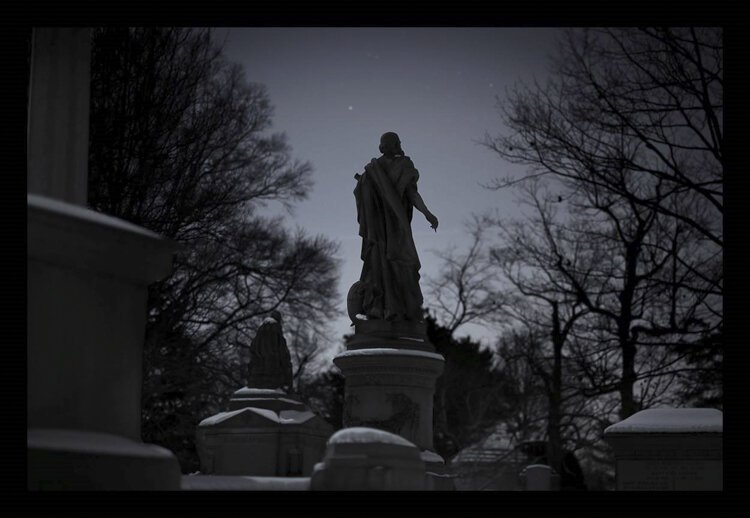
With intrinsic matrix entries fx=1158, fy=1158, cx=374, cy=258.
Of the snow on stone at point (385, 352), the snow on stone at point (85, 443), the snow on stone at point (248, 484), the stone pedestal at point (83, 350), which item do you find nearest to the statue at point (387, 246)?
the snow on stone at point (385, 352)

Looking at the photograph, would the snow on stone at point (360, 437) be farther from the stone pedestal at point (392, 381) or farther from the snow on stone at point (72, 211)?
the stone pedestal at point (392, 381)

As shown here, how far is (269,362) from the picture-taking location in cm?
1925

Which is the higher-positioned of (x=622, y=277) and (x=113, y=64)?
(x=113, y=64)

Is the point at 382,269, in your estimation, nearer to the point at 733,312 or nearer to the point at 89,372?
the point at 733,312

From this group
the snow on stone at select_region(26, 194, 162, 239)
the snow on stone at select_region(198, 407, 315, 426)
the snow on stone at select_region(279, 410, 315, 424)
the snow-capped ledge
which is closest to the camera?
the snow on stone at select_region(26, 194, 162, 239)

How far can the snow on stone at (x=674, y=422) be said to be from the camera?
35.9 feet

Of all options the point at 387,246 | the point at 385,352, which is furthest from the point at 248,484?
the point at 387,246

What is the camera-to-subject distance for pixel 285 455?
53.5 ft

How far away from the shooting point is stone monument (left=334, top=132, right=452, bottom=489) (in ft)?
41.7

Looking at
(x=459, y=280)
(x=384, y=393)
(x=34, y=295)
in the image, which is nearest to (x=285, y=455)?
(x=384, y=393)

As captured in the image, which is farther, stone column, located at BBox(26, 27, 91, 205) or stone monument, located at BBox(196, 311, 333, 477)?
stone monument, located at BBox(196, 311, 333, 477)

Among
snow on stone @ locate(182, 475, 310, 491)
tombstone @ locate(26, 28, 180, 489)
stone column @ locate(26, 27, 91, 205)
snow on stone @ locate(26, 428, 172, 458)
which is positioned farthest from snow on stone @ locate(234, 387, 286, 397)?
snow on stone @ locate(26, 428, 172, 458)

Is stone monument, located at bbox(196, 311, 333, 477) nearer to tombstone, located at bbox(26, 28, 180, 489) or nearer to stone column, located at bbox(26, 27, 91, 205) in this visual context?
stone column, located at bbox(26, 27, 91, 205)
